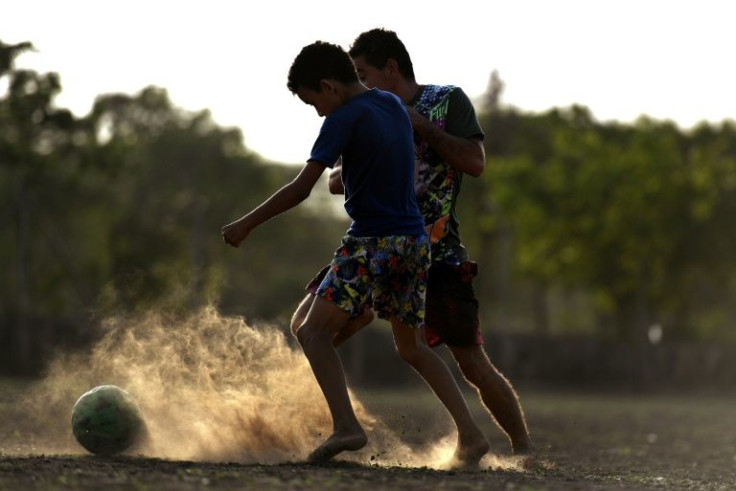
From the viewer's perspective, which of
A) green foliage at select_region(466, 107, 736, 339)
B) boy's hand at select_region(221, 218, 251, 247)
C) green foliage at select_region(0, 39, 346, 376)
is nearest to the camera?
boy's hand at select_region(221, 218, 251, 247)

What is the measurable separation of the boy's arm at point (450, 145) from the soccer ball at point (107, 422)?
88.9 inches

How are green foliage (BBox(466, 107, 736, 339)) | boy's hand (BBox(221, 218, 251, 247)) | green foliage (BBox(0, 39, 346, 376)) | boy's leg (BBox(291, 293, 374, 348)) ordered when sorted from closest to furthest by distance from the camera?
boy's hand (BBox(221, 218, 251, 247)) < boy's leg (BBox(291, 293, 374, 348)) < green foliage (BBox(0, 39, 346, 376)) < green foliage (BBox(466, 107, 736, 339))

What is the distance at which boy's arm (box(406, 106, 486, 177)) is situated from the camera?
22.0 feet

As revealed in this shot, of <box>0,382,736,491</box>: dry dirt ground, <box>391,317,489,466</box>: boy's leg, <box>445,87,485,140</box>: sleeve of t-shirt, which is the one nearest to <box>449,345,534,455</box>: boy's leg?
<box>0,382,736,491</box>: dry dirt ground

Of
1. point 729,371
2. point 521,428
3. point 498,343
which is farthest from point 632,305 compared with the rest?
point 521,428

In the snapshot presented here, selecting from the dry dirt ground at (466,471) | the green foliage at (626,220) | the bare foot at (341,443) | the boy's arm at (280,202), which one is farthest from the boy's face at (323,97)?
the green foliage at (626,220)

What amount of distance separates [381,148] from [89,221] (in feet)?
130

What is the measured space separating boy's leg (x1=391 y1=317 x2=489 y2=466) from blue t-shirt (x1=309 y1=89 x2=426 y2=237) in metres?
0.53

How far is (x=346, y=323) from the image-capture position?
6.45 metres

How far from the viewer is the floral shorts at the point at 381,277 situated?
6.15 m

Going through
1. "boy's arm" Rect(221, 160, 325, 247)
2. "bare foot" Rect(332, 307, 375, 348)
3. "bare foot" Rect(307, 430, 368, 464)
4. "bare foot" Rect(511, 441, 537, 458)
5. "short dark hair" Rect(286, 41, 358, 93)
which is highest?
"short dark hair" Rect(286, 41, 358, 93)

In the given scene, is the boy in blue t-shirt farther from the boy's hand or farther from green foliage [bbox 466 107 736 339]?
green foliage [bbox 466 107 736 339]

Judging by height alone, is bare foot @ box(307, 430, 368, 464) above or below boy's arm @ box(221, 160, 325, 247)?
below

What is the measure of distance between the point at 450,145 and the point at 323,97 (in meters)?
0.88
